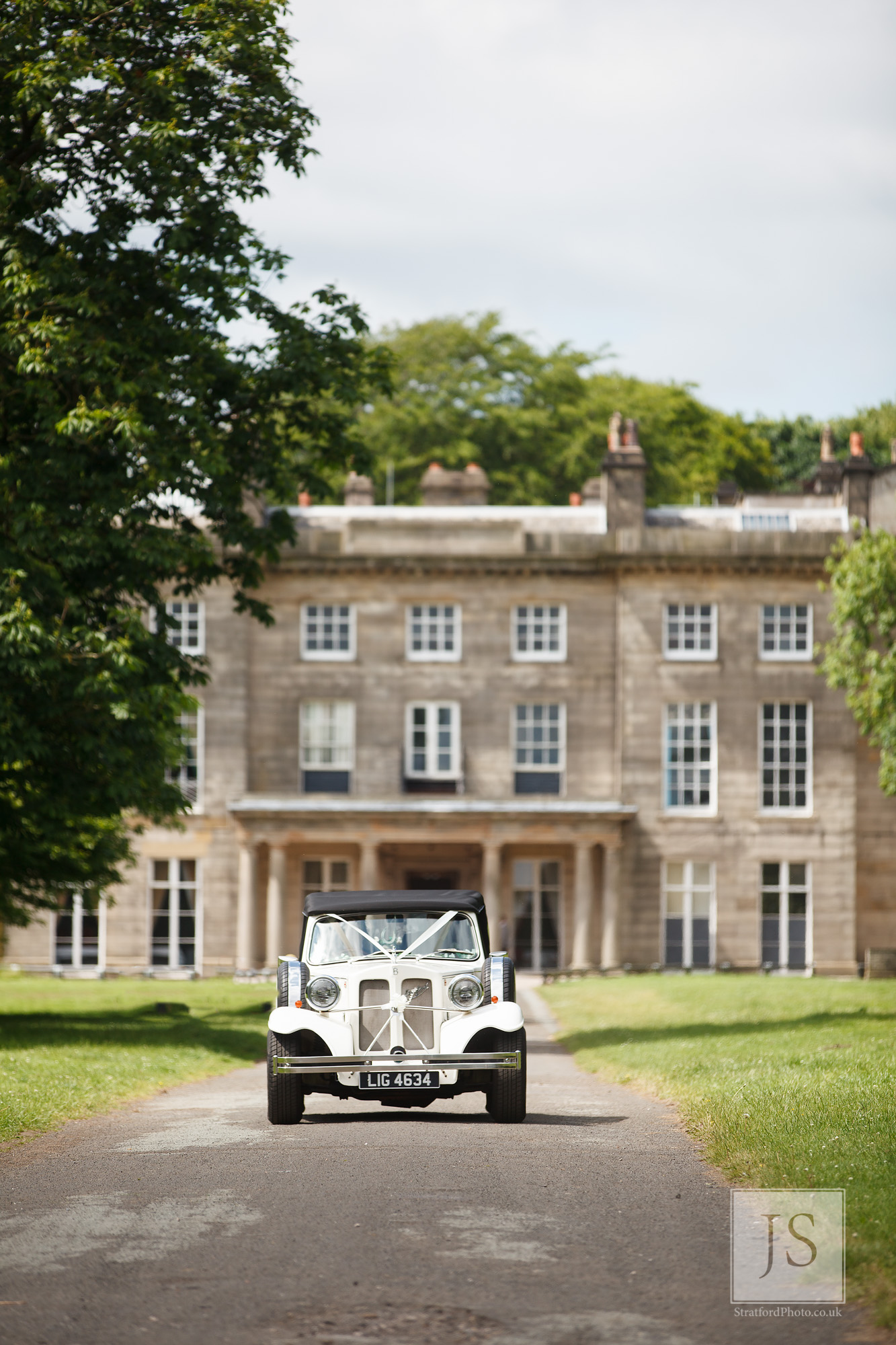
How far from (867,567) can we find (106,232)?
872 inches

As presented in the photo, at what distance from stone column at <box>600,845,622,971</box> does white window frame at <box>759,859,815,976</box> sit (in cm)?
403

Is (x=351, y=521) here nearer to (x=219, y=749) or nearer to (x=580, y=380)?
(x=219, y=749)

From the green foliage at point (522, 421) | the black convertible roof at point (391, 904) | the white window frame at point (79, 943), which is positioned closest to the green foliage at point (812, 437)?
the green foliage at point (522, 421)

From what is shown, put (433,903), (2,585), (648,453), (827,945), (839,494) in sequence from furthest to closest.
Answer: (648,453)
(839,494)
(827,945)
(2,585)
(433,903)

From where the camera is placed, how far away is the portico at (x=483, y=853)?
44.0 meters

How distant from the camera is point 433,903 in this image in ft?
47.3

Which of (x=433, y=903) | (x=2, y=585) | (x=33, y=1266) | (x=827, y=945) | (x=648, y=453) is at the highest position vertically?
(x=648, y=453)

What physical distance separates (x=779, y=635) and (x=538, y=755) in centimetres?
741

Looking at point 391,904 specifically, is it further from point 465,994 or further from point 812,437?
point 812,437

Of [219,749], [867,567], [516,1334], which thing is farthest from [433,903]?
[219,749]

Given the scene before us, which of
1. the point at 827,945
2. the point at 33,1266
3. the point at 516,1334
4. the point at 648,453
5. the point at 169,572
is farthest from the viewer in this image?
the point at 648,453

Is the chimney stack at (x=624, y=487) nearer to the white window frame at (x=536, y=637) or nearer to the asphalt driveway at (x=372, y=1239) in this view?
the white window frame at (x=536, y=637)

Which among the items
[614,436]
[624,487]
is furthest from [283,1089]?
[614,436]

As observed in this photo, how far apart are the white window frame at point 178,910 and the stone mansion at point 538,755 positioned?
0.20 feet
